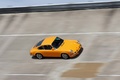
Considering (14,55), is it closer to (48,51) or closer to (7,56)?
(7,56)

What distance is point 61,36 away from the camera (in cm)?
2697

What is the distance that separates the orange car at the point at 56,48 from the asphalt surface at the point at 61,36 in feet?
1.17

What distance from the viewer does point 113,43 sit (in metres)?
24.6

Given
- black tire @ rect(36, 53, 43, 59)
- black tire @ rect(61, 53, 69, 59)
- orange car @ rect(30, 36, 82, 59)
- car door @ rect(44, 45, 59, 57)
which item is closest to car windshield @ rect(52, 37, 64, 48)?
orange car @ rect(30, 36, 82, 59)

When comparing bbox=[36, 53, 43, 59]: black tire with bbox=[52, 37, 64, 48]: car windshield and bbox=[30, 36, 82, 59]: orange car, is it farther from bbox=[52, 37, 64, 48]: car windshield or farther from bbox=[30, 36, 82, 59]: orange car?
bbox=[52, 37, 64, 48]: car windshield

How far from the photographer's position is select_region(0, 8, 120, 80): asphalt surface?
72.8 ft

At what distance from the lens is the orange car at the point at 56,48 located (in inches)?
916

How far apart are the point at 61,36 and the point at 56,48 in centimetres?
331

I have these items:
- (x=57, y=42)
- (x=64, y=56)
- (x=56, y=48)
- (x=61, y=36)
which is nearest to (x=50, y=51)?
(x=56, y=48)

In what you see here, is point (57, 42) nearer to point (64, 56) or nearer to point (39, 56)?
point (64, 56)

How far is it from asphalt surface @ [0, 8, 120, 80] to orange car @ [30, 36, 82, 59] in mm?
355

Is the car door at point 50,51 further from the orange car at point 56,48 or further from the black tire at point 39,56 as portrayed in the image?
the black tire at point 39,56

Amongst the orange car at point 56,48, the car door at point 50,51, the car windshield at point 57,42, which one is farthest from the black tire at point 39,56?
the car windshield at point 57,42

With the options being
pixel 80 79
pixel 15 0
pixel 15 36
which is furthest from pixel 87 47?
pixel 15 0
